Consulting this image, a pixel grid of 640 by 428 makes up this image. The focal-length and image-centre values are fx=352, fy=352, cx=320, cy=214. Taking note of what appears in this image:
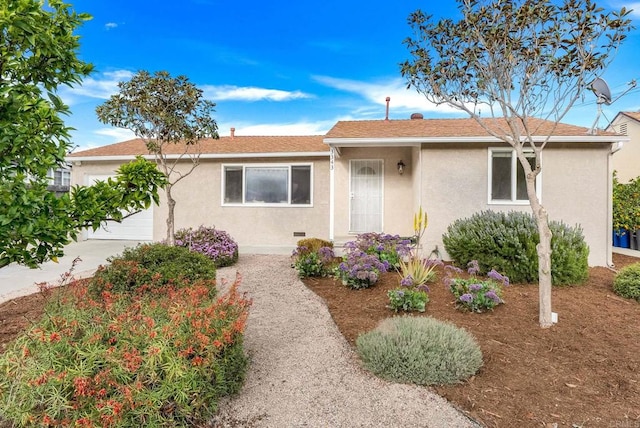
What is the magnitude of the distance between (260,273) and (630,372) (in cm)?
593

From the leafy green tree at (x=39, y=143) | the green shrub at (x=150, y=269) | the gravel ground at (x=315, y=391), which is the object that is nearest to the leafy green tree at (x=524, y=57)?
the gravel ground at (x=315, y=391)

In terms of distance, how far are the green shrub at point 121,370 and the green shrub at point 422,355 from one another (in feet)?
4.18

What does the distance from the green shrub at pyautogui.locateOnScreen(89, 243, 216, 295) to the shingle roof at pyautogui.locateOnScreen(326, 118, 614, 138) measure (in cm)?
504

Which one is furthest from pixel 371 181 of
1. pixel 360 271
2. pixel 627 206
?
pixel 627 206

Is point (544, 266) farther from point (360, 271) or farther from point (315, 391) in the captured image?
point (315, 391)

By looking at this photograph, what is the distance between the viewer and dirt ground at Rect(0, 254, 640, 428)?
2.71 metres

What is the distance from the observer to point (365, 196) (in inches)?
414

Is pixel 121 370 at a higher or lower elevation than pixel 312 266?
higher

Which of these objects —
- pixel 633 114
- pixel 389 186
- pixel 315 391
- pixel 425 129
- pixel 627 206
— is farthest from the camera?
pixel 633 114

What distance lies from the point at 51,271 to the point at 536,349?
30.0 feet

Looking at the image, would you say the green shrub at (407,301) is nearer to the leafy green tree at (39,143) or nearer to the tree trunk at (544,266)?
the tree trunk at (544,266)

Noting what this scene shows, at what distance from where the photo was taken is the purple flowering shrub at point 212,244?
8.16m

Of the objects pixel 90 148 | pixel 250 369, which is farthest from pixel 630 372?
pixel 90 148

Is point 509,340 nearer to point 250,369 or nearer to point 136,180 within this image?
point 250,369
